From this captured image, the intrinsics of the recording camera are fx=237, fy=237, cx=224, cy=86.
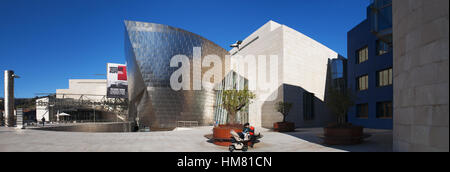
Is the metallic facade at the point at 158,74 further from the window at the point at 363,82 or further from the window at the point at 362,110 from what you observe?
the window at the point at 363,82

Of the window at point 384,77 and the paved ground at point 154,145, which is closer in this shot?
the paved ground at point 154,145

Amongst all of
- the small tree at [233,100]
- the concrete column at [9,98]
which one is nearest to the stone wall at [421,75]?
the small tree at [233,100]

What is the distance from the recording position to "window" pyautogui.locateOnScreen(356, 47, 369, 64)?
23.9 metres

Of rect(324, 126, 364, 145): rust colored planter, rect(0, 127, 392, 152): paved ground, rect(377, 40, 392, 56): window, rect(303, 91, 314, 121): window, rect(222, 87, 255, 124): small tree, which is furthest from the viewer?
rect(303, 91, 314, 121): window

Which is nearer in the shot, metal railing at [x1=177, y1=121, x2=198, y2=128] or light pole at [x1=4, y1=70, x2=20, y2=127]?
light pole at [x1=4, y1=70, x2=20, y2=127]

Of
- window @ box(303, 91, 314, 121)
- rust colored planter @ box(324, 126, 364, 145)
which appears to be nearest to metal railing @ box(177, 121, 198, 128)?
window @ box(303, 91, 314, 121)

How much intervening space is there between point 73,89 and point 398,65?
81.0 meters

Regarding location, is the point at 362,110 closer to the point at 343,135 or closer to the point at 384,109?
the point at 384,109

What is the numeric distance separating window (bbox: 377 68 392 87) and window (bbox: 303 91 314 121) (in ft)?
30.7

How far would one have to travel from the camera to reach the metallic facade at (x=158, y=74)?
26.3 m

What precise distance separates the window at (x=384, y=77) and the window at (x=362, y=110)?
2.96 metres

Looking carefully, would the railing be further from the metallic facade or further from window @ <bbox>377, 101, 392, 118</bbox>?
window @ <bbox>377, 101, 392, 118</bbox>
